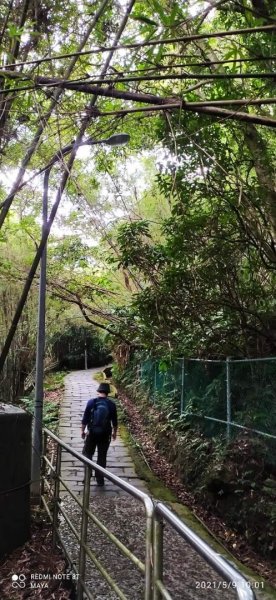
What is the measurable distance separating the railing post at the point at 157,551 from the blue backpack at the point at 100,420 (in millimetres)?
5195

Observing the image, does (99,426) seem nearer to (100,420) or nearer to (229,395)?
(100,420)

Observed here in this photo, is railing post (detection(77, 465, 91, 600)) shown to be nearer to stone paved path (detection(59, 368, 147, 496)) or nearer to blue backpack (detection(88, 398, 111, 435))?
stone paved path (detection(59, 368, 147, 496))

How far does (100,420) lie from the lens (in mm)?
7152

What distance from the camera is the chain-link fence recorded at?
623 centimetres

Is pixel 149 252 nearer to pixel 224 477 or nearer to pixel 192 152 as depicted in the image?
pixel 192 152

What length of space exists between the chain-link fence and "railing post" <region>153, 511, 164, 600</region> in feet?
13.1

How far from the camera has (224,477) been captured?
6.43m

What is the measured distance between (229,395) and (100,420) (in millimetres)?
2017

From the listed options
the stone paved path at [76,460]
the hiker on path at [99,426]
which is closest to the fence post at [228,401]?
the stone paved path at [76,460]

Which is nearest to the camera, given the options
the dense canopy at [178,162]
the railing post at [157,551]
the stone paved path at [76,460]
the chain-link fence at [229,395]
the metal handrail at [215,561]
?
the metal handrail at [215,561]

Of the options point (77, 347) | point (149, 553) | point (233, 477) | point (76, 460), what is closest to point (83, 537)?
point (149, 553)

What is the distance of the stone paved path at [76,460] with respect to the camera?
7123 mm

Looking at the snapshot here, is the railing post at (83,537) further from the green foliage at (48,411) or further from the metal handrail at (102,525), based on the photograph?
the green foliage at (48,411)

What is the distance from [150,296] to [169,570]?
382 cm
